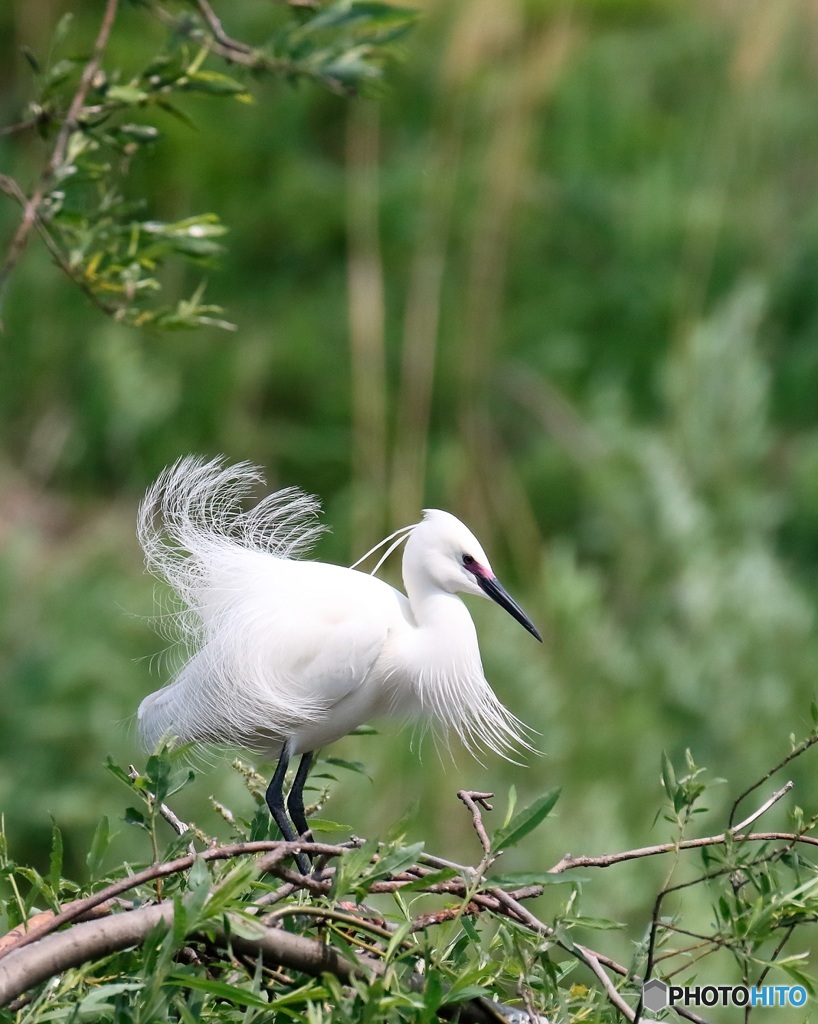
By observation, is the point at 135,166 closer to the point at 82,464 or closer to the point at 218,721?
the point at 82,464

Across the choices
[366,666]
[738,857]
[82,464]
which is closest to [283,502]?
[366,666]

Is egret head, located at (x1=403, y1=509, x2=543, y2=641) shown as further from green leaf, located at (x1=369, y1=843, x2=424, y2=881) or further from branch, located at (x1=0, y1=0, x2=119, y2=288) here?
green leaf, located at (x1=369, y1=843, x2=424, y2=881)

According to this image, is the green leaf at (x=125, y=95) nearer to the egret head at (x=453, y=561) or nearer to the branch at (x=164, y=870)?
the egret head at (x=453, y=561)

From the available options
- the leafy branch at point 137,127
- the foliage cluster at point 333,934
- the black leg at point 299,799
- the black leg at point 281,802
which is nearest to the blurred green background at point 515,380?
the black leg at point 299,799

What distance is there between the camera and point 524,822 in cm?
131

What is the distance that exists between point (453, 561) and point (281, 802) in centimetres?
41

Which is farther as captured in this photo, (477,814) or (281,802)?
(281,802)

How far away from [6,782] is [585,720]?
6.42ft

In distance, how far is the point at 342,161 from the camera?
631 cm

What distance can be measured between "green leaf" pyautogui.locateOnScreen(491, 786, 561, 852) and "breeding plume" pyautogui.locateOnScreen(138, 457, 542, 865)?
723 millimetres

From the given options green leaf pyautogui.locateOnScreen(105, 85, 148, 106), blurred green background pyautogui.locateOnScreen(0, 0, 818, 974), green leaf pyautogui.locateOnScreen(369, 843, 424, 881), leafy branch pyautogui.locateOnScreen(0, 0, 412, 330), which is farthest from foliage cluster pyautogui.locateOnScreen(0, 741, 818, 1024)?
blurred green background pyautogui.locateOnScreen(0, 0, 818, 974)

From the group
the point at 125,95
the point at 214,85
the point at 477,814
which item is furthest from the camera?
the point at 214,85

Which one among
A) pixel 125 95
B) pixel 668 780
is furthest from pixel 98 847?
pixel 125 95

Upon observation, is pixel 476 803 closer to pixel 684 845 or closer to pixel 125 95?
pixel 684 845
